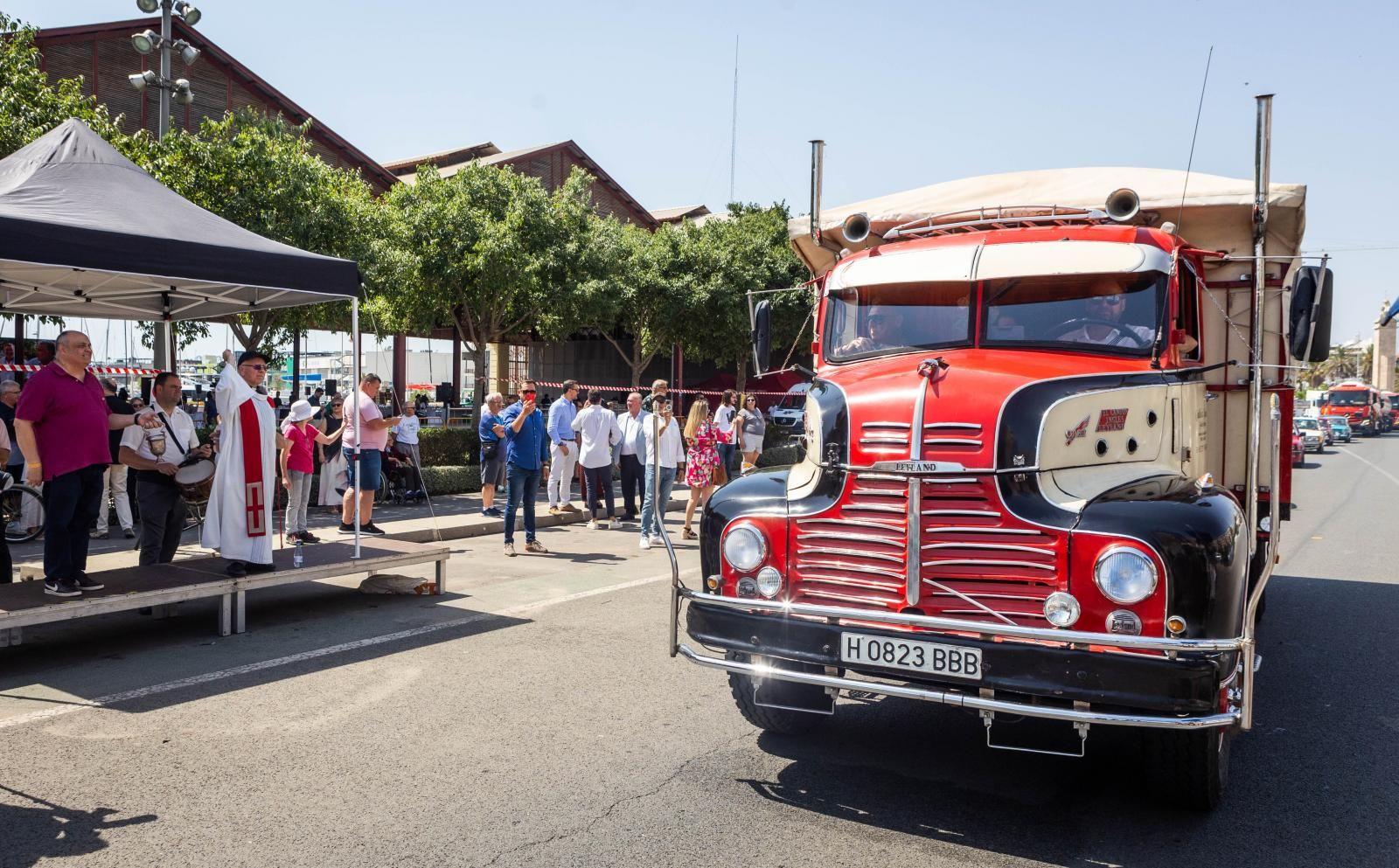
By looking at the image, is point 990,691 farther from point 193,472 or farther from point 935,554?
point 193,472

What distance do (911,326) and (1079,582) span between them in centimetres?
194

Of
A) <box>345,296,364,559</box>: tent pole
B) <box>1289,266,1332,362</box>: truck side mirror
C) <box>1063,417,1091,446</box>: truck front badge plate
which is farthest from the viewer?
<box>345,296,364,559</box>: tent pole

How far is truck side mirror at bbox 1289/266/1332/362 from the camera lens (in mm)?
5508

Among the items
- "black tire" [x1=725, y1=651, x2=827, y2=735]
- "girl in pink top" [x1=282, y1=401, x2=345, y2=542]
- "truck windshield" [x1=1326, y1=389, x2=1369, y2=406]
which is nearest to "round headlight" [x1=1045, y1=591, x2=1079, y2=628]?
"black tire" [x1=725, y1=651, x2=827, y2=735]

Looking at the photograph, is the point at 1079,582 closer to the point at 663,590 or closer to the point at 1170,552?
the point at 1170,552

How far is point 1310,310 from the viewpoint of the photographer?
18.1 ft

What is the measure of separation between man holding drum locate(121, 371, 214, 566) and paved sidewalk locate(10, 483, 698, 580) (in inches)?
16.6

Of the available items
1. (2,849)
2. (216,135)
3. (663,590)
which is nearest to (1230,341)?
(663,590)

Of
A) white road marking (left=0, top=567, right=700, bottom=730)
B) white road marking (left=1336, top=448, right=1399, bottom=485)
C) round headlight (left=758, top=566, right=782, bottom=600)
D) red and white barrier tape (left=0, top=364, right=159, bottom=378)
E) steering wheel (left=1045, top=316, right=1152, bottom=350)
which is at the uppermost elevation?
red and white barrier tape (left=0, top=364, right=159, bottom=378)

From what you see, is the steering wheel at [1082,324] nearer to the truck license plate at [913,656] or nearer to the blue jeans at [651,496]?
the truck license plate at [913,656]

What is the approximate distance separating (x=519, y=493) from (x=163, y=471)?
429 centimetres

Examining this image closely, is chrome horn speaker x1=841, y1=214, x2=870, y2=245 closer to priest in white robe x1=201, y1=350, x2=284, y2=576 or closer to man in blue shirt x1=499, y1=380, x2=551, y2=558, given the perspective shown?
priest in white robe x1=201, y1=350, x2=284, y2=576

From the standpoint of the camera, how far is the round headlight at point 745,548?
15.6ft

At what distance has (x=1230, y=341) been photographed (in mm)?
6957
